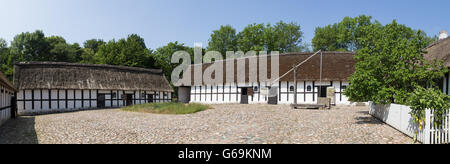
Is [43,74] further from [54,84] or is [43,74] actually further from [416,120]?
[416,120]

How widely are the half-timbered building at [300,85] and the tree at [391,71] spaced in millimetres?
11058

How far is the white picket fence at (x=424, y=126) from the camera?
853cm

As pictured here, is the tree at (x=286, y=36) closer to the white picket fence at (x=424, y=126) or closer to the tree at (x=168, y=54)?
the tree at (x=168, y=54)

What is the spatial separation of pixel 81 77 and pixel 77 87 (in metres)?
2.22

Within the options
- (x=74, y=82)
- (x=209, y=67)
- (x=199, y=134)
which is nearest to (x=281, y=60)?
(x=209, y=67)

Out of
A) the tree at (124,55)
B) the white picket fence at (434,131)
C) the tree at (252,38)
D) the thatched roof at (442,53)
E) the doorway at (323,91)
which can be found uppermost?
the tree at (252,38)

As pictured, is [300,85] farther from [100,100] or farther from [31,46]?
[31,46]

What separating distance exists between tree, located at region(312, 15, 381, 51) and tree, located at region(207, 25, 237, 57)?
14063 mm

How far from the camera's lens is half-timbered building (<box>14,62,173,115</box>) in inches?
987

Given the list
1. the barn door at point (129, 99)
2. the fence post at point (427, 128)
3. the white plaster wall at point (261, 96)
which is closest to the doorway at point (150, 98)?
the barn door at point (129, 99)

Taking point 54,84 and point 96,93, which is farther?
point 96,93

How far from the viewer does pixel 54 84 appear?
2609 centimetres

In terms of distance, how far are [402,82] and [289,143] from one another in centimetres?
748

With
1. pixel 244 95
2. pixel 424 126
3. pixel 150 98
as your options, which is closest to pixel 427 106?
pixel 424 126
